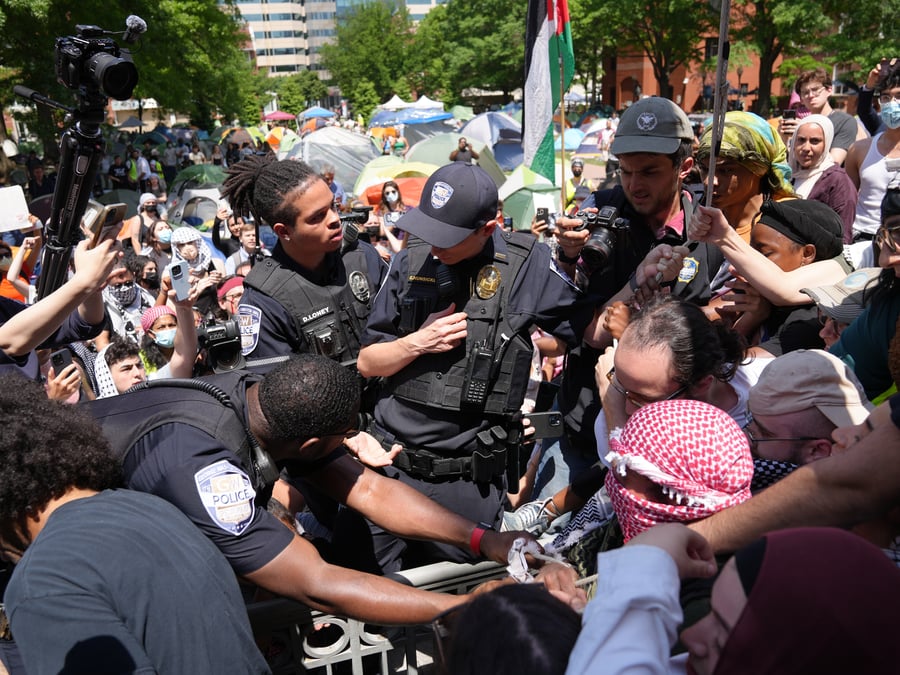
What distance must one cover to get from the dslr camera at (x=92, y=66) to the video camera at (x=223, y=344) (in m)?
1.10

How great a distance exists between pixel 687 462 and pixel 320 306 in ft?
6.80

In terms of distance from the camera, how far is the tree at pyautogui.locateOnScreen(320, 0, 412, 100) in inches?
2464

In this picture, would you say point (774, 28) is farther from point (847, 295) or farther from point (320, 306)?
point (320, 306)

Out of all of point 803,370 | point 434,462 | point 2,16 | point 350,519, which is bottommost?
point 350,519

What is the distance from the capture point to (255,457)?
2.05 meters

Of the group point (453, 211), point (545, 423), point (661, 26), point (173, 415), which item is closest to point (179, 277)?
point (173, 415)

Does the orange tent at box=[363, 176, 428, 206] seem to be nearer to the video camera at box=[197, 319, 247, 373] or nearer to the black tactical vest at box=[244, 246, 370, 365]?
the black tactical vest at box=[244, 246, 370, 365]

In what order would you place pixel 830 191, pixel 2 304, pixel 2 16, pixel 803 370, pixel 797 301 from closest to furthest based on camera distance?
pixel 803 370 < pixel 797 301 < pixel 2 304 < pixel 830 191 < pixel 2 16

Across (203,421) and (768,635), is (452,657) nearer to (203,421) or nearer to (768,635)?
(768,635)

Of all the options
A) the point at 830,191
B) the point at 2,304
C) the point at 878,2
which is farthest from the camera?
the point at 878,2

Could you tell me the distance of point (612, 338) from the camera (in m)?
2.73

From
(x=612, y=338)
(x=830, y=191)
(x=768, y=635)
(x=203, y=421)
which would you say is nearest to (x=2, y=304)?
(x=203, y=421)

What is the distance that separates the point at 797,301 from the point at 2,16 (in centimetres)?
1576

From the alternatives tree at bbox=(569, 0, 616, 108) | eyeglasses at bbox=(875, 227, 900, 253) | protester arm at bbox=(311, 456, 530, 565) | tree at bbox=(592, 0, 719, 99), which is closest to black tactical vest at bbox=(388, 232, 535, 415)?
protester arm at bbox=(311, 456, 530, 565)
